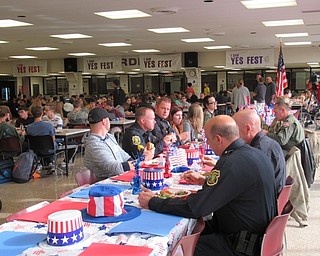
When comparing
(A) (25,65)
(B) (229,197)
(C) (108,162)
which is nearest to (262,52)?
(A) (25,65)

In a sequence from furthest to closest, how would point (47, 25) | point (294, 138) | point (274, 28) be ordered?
point (274, 28), point (47, 25), point (294, 138)

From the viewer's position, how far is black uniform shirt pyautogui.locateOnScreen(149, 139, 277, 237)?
2.34 meters

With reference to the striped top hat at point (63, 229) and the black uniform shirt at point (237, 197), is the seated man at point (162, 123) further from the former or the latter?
the striped top hat at point (63, 229)

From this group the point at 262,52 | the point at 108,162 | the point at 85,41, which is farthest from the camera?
the point at 262,52

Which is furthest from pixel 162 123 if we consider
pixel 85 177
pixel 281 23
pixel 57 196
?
pixel 281 23

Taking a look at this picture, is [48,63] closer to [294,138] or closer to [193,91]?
[193,91]

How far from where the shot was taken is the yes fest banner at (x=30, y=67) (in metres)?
19.1

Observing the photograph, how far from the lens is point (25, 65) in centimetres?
1945

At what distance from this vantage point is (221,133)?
2658 millimetres

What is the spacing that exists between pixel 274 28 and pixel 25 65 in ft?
40.8

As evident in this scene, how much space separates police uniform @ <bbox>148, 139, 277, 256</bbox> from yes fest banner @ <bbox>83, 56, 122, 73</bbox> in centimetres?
1536

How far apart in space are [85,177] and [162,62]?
13.7 meters

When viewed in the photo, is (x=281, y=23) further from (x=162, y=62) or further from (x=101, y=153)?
(x=162, y=62)

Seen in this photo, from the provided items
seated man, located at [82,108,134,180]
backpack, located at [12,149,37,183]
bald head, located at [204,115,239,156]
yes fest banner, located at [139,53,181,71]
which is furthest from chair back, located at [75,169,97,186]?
yes fest banner, located at [139,53,181,71]
